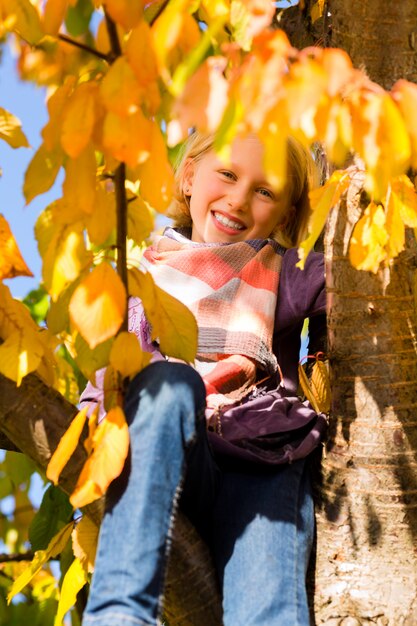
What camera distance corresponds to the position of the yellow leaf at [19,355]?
1.23 m

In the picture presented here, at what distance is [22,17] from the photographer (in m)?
1.23

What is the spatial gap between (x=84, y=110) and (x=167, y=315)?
0.35m

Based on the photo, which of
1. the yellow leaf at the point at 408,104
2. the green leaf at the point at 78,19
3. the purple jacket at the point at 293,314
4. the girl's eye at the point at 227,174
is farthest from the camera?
the green leaf at the point at 78,19

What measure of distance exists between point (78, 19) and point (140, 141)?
5.46 ft

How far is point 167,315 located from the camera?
51.7 inches

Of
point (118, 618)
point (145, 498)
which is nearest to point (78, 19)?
point (145, 498)

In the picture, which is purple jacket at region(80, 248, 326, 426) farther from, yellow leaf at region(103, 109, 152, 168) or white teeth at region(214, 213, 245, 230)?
yellow leaf at region(103, 109, 152, 168)

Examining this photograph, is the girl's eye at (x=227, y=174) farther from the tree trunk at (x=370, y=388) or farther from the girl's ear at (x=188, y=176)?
the tree trunk at (x=370, y=388)

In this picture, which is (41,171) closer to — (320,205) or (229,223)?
(320,205)

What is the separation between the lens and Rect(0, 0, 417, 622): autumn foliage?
975mm

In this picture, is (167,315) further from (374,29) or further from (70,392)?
(70,392)

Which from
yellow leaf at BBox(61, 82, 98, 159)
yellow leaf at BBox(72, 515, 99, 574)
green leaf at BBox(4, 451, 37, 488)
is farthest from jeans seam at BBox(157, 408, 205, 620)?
green leaf at BBox(4, 451, 37, 488)

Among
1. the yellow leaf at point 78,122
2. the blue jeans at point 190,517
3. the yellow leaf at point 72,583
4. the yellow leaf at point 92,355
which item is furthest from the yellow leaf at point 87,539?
the yellow leaf at point 78,122

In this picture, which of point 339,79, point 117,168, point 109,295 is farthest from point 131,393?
point 339,79
